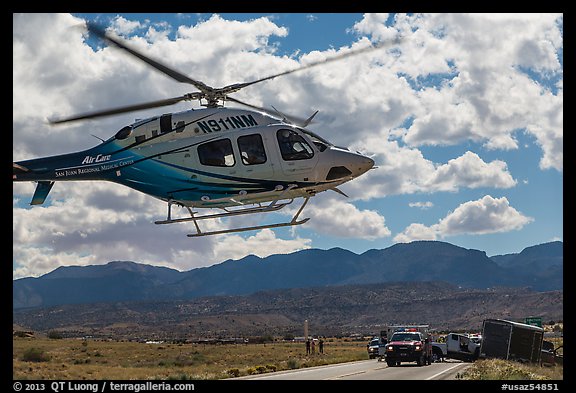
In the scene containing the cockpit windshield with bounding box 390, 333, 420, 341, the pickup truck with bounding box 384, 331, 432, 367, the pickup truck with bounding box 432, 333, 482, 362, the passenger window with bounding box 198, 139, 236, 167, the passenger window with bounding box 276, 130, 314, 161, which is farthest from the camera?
the pickup truck with bounding box 432, 333, 482, 362

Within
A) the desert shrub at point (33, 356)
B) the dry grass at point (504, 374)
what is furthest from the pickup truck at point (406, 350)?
the desert shrub at point (33, 356)

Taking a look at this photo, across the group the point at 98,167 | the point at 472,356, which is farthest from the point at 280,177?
the point at 472,356

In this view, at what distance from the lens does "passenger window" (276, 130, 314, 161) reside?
2542cm

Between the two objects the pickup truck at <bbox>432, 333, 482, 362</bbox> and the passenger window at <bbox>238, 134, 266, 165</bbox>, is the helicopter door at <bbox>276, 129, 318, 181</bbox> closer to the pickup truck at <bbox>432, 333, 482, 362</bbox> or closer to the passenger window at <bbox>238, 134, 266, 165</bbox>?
the passenger window at <bbox>238, 134, 266, 165</bbox>

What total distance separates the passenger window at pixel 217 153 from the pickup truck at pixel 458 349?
24.2 meters

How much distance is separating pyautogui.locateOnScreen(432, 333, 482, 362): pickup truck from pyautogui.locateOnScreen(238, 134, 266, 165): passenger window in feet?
78.5

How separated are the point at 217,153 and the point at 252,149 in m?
1.25

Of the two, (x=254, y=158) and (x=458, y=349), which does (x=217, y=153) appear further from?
(x=458, y=349)

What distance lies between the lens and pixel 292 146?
25484mm

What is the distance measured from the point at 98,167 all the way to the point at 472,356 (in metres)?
26.4

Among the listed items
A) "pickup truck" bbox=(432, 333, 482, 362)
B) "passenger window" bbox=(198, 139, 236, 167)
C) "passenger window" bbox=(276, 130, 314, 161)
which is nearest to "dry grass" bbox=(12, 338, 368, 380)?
"pickup truck" bbox=(432, 333, 482, 362)
